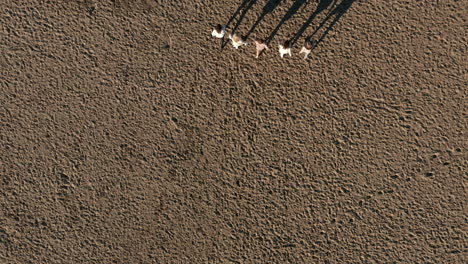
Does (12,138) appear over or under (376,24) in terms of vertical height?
under

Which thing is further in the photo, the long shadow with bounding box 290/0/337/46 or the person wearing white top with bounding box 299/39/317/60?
the long shadow with bounding box 290/0/337/46

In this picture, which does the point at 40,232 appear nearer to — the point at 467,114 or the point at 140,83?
the point at 140,83

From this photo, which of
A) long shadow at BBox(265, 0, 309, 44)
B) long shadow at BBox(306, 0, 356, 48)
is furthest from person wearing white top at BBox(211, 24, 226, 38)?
long shadow at BBox(306, 0, 356, 48)

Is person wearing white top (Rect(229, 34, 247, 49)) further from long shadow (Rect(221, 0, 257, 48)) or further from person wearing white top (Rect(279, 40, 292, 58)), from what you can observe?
person wearing white top (Rect(279, 40, 292, 58))

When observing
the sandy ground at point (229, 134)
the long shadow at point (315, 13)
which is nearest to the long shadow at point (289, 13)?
the sandy ground at point (229, 134)

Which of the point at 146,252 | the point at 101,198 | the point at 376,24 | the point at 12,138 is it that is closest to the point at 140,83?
the point at 101,198
